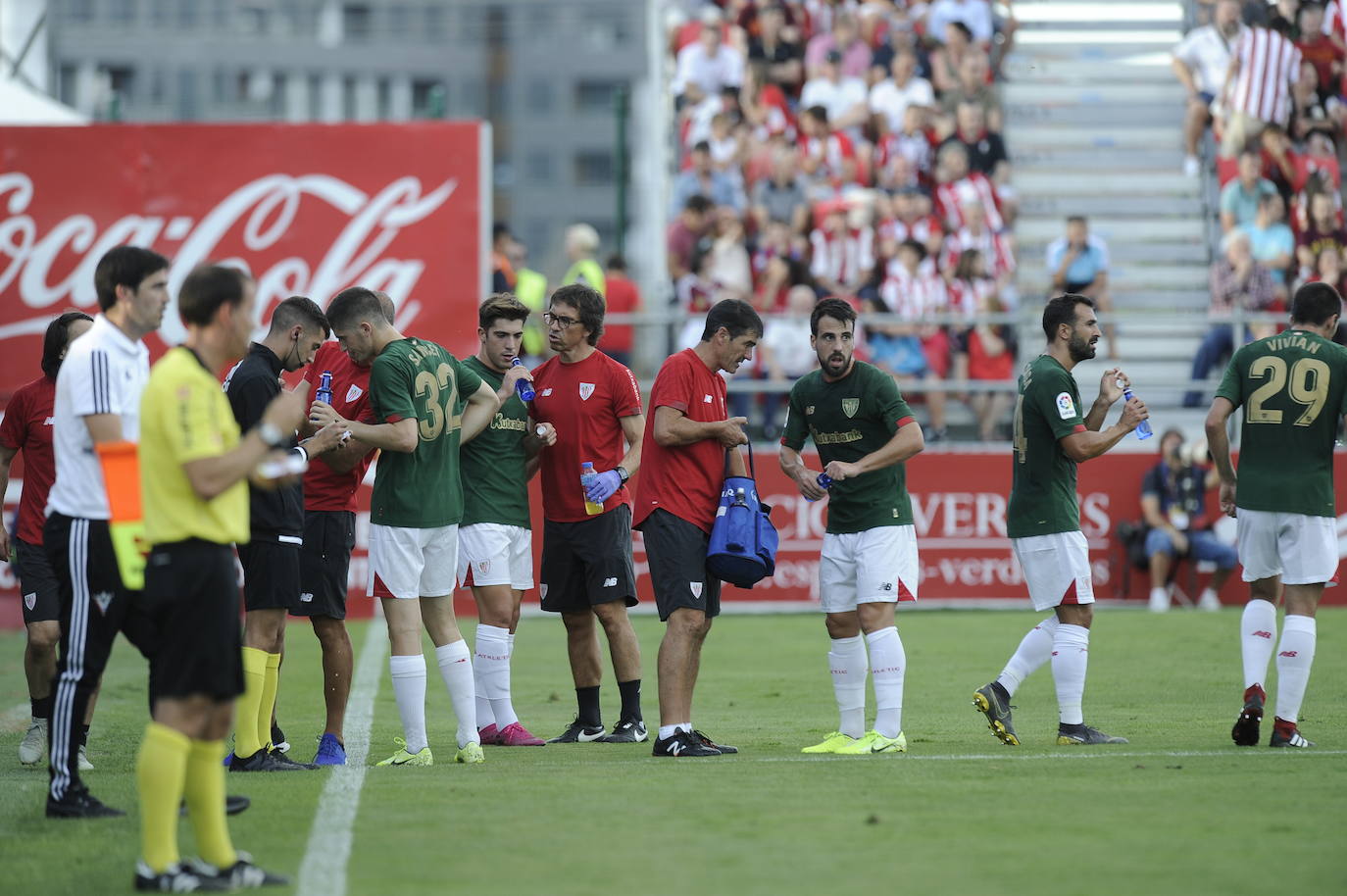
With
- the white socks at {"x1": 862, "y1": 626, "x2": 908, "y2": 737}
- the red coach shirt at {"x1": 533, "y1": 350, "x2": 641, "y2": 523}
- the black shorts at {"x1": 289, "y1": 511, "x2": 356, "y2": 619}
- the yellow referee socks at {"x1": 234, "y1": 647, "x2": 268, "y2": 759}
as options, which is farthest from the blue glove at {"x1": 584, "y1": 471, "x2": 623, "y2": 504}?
the yellow referee socks at {"x1": 234, "y1": 647, "x2": 268, "y2": 759}

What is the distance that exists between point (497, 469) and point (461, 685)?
1.63m

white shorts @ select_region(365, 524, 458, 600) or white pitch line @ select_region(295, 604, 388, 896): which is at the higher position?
white shorts @ select_region(365, 524, 458, 600)

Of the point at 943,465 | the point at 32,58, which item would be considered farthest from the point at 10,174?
the point at 943,465

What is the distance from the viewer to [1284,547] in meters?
9.23

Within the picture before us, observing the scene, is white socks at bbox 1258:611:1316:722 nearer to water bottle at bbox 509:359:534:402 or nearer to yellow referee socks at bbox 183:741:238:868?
water bottle at bbox 509:359:534:402

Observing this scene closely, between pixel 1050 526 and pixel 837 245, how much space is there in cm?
1253

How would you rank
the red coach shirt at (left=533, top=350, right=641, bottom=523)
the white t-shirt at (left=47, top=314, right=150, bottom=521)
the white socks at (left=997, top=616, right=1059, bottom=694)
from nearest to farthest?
the white t-shirt at (left=47, top=314, right=150, bottom=521) → the white socks at (left=997, top=616, right=1059, bottom=694) → the red coach shirt at (left=533, top=350, right=641, bottom=523)

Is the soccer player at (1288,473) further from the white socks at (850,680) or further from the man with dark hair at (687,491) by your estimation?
the man with dark hair at (687,491)

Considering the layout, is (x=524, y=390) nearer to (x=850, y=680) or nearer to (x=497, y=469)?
(x=497, y=469)

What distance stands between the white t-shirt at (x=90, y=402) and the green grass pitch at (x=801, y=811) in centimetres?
133

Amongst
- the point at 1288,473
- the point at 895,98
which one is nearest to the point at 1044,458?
the point at 1288,473

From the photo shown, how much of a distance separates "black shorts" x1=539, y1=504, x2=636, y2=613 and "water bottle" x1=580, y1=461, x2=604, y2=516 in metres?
0.11

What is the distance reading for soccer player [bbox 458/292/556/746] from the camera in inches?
394

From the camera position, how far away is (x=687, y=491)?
902 centimetres
